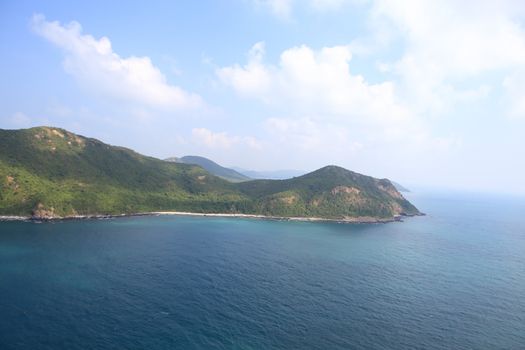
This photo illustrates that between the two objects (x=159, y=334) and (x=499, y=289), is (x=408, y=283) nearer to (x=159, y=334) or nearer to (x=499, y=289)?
(x=499, y=289)

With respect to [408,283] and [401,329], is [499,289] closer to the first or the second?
[408,283]

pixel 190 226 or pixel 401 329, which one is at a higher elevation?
pixel 190 226

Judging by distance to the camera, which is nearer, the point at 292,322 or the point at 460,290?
the point at 292,322

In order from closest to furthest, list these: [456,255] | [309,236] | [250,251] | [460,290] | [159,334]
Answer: [159,334] → [460,290] → [250,251] → [456,255] → [309,236]

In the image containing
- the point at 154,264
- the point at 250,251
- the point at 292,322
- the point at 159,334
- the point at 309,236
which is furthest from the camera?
the point at 309,236

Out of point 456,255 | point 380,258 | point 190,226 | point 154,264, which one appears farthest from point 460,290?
point 190,226

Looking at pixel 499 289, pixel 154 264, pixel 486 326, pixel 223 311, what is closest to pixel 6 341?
pixel 223 311
